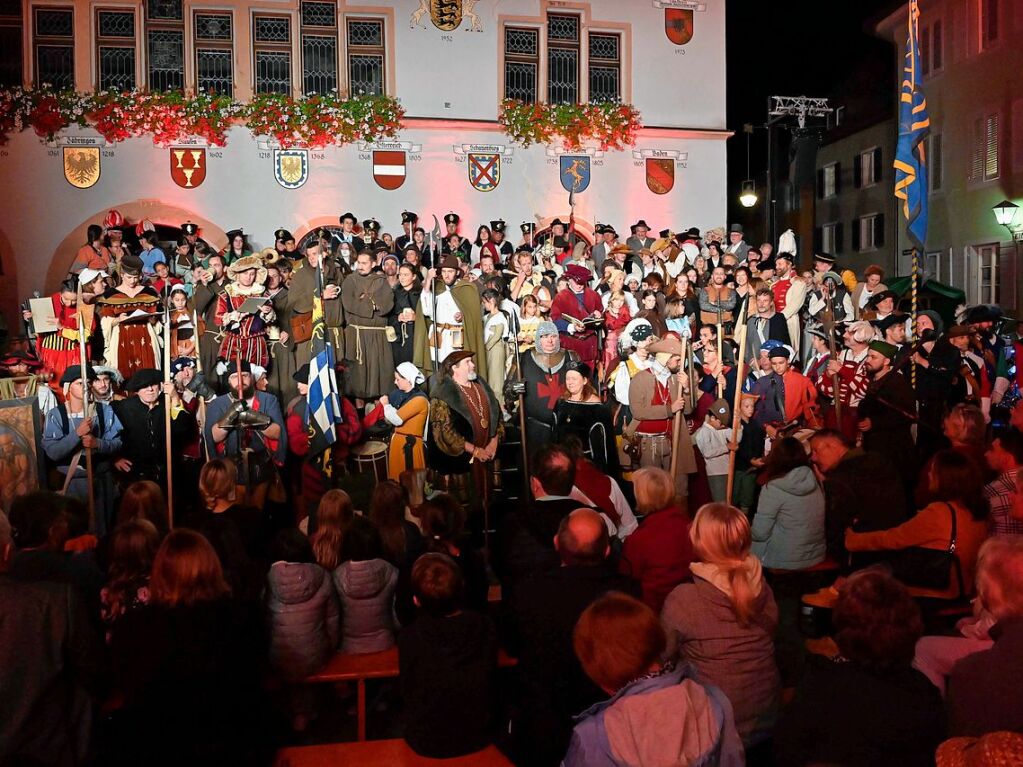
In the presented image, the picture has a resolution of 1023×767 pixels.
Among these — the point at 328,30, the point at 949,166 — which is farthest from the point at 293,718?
the point at 949,166

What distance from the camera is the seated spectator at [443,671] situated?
410cm

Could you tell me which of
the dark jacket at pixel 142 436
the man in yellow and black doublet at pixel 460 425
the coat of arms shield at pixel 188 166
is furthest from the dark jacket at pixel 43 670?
the coat of arms shield at pixel 188 166

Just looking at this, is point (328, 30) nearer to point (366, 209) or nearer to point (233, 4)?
point (233, 4)

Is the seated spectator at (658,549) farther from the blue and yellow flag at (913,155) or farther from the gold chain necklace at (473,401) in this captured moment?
the blue and yellow flag at (913,155)

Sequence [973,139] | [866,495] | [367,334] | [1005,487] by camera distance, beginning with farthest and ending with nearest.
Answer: [973,139] → [367,334] → [866,495] → [1005,487]

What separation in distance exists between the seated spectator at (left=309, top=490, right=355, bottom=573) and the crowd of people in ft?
0.08

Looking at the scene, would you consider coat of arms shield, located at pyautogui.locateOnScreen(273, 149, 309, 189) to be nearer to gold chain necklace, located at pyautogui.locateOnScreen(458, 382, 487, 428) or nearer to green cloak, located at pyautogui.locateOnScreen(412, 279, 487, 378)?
green cloak, located at pyautogui.locateOnScreen(412, 279, 487, 378)

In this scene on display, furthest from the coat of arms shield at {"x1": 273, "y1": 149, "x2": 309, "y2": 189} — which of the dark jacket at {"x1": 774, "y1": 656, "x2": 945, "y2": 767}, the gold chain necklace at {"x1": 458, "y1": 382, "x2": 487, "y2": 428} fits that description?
the dark jacket at {"x1": 774, "y1": 656, "x2": 945, "y2": 767}

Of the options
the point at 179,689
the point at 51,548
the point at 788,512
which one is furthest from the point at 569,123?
the point at 179,689

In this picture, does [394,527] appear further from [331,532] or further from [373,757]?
[373,757]

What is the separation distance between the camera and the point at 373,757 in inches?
162

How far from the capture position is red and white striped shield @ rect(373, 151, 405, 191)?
19.4 metres

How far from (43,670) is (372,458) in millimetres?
6415

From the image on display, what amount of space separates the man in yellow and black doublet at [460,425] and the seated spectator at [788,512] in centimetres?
305
